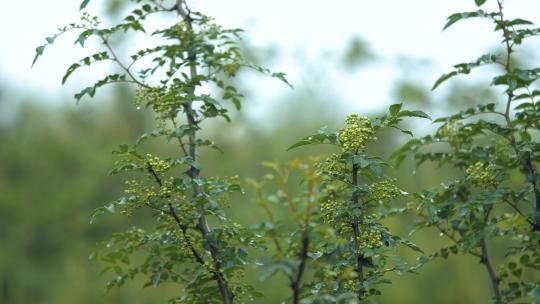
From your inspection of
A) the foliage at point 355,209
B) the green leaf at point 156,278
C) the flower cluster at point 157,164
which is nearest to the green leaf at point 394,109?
the foliage at point 355,209

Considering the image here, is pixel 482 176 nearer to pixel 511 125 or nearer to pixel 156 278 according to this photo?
pixel 511 125

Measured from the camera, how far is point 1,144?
31.6 feet

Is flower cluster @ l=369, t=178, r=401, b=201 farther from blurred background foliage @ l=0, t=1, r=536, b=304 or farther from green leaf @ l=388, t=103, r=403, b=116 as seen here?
blurred background foliage @ l=0, t=1, r=536, b=304

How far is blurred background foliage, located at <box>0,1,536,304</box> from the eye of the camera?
8.07 meters

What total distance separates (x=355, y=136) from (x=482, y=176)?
1.21 feet

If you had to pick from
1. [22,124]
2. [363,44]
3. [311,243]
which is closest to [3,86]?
[22,124]

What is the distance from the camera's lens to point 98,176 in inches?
358

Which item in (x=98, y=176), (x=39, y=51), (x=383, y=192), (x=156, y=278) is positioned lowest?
(x=156, y=278)

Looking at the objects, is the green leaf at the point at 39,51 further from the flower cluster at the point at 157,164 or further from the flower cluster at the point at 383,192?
the flower cluster at the point at 383,192

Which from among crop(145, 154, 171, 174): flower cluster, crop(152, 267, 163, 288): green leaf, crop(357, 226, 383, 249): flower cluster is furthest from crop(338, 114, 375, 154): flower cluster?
crop(152, 267, 163, 288): green leaf

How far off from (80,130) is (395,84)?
4464mm

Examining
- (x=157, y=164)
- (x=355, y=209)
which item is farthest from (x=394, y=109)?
(x=157, y=164)

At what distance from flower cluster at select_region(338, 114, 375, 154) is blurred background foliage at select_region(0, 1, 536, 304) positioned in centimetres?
566

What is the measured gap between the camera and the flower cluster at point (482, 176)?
1993mm
